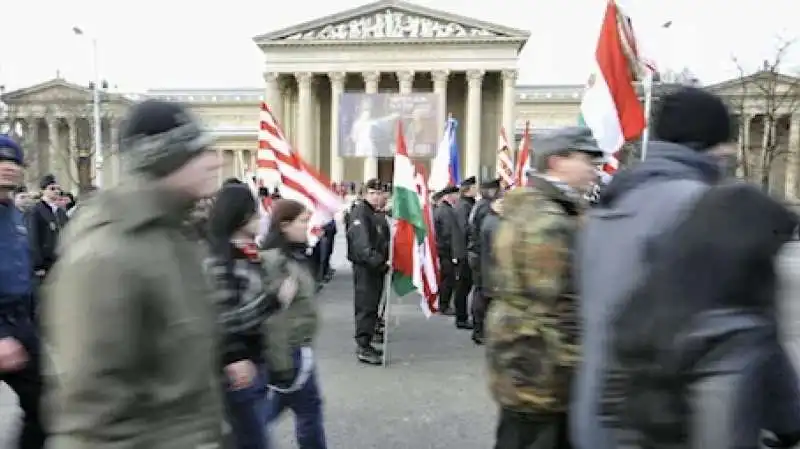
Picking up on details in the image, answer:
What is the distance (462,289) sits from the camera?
10289mm

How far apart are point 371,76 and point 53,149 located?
28.9 metres

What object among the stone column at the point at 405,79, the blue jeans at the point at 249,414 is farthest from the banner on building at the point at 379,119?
the blue jeans at the point at 249,414

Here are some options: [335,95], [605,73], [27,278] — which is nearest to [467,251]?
[605,73]

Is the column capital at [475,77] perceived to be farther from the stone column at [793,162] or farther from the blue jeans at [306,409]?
the blue jeans at [306,409]

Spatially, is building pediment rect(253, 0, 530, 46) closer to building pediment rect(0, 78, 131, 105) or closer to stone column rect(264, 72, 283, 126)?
stone column rect(264, 72, 283, 126)

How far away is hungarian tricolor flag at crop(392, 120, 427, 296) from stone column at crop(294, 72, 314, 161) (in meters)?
54.3

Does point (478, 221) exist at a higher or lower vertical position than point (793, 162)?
higher

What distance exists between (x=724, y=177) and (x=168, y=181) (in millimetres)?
1602

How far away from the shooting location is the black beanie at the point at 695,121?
2305mm

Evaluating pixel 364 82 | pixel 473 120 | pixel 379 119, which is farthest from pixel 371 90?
pixel 379 119

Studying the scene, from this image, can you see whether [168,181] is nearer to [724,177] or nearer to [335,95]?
[724,177]

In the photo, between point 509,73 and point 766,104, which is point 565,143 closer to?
point 766,104

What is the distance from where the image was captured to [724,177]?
2328 millimetres

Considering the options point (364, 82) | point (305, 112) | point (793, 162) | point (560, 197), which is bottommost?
point (793, 162)
